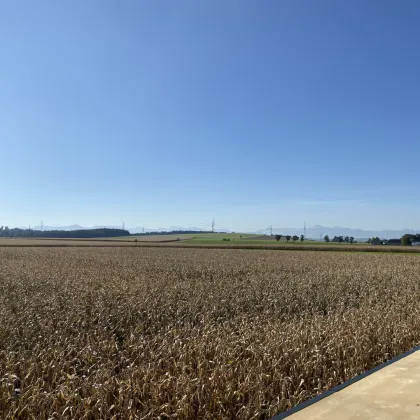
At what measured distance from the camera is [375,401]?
4375 mm

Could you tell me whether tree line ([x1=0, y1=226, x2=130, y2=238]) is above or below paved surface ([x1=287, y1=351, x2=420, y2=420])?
above

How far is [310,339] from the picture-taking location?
713cm

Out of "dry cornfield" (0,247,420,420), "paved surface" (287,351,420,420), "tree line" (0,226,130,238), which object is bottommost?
"dry cornfield" (0,247,420,420)

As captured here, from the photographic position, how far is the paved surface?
4020 millimetres

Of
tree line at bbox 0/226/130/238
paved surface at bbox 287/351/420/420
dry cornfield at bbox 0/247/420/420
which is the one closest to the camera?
paved surface at bbox 287/351/420/420

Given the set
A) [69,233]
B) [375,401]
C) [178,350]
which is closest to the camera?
[375,401]

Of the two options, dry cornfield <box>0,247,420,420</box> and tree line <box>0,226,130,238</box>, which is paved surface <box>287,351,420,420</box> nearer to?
dry cornfield <box>0,247,420,420</box>

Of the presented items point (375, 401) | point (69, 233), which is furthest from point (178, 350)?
point (69, 233)

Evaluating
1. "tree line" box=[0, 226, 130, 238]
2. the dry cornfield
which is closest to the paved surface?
the dry cornfield

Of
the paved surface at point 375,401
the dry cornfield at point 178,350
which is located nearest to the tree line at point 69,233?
the dry cornfield at point 178,350

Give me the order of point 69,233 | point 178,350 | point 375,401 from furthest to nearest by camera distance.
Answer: point 69,233 < point 178,350 < point 375,401

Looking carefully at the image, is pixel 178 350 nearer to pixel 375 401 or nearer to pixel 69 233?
pixel 375 401

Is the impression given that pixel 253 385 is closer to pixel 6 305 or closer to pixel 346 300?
pixel 6 305

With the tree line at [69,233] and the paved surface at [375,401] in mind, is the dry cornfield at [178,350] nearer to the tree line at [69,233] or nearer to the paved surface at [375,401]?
the paved surface at [375,401]
